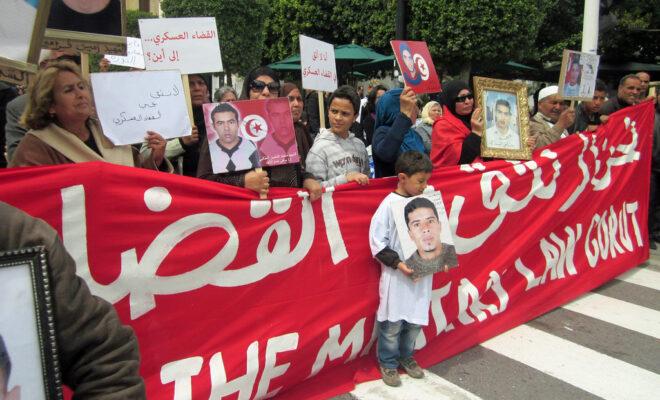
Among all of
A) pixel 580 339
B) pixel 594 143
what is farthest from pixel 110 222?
pixel 594 143

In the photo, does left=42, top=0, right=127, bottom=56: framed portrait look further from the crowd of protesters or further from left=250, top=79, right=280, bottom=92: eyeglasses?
left=250, top=79, right=280, bottom=92: eyeglasses

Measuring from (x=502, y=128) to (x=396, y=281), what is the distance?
1.70 meters

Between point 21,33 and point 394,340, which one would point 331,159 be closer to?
point 394,340

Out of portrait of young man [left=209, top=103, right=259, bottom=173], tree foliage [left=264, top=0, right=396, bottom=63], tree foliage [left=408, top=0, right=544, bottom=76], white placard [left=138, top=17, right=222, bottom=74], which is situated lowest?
portrait of young man [left=209, top=103, right=259, bottom=173]

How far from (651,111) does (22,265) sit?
603cm

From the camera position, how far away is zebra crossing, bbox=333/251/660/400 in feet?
10.5

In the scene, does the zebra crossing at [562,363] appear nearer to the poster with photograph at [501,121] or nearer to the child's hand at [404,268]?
the child's hand at [404,268]

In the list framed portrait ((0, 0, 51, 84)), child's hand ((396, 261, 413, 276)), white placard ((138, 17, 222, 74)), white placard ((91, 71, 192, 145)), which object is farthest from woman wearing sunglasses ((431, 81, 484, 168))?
framed portrait ((0, 0, 51, 84))

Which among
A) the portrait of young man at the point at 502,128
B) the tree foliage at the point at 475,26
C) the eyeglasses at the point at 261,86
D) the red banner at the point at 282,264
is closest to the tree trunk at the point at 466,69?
the tree foliage at the point at 475,26

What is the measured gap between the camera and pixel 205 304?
263 centimetres

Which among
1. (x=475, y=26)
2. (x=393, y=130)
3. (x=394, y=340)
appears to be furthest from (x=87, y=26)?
(x=475, y=26)

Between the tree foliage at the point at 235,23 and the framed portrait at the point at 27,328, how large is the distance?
16089 mm

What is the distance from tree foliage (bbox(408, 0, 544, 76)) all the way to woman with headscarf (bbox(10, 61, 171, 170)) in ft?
41.8

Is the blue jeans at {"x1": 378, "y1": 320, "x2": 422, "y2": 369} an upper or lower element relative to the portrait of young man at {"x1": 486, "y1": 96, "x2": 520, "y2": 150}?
lower
